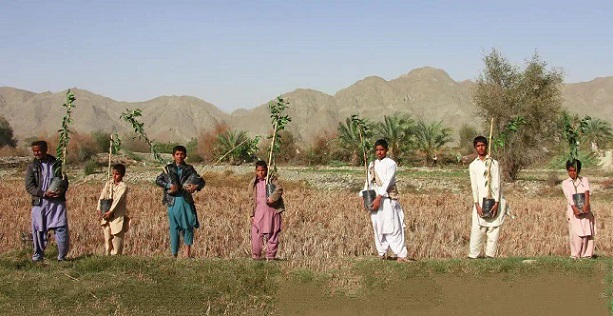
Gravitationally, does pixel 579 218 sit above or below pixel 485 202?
below

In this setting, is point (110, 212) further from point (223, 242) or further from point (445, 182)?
point (445, 182)

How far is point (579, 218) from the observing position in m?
9.57

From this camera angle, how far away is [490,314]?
705 centimetres

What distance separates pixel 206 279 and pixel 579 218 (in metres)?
5.38

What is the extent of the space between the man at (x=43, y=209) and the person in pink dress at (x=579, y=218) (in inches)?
275

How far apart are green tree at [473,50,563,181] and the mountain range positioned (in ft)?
249

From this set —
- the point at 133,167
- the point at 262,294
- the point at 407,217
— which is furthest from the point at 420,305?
the point at 133,167

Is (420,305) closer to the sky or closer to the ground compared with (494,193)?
closer to the ground

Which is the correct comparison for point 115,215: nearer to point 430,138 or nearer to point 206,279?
point 206,279

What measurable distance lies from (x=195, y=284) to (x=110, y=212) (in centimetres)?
255

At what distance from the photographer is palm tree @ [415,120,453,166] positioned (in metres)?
41.5

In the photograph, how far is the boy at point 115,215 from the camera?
31.3 feet

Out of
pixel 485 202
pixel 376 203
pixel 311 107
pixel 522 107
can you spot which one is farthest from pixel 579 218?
pixel 311 107

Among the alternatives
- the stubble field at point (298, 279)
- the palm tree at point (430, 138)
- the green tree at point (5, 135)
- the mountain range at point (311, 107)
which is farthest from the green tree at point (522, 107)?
the mountain range at point (311, 107)
